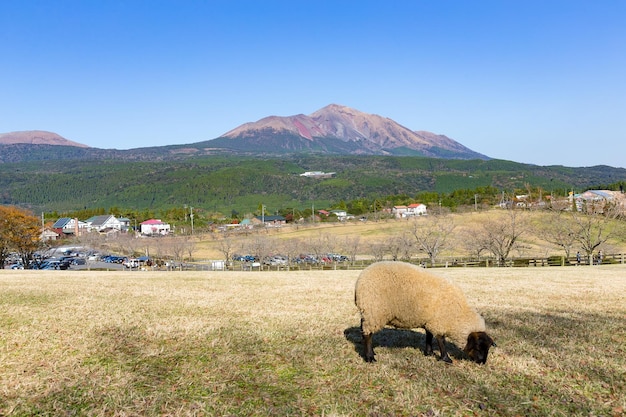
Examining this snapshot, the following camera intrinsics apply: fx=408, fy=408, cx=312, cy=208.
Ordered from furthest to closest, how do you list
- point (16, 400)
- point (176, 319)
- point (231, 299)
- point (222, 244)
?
point (222, 244) < point (231, 299) < point (176, 319) < point (16, 400)

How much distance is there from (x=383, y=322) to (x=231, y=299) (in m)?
9.06

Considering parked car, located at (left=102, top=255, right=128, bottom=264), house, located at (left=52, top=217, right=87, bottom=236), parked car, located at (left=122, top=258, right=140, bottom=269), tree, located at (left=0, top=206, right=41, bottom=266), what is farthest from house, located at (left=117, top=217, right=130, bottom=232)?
tree, located at (left=0, top=206, right=41, bottom=266)

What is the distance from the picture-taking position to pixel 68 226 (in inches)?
5502

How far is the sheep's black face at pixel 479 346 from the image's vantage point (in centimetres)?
858

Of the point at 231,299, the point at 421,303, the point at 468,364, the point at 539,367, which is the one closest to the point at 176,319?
the point at 231,299

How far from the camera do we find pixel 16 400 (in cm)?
666

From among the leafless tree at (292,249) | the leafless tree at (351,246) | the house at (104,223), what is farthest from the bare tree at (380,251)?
the house at (104,223)

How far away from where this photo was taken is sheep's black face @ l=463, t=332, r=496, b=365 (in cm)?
858

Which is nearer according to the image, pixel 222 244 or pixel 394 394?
pixel 394 394

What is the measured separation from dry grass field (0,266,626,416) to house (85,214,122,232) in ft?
461

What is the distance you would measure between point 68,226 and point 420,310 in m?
157

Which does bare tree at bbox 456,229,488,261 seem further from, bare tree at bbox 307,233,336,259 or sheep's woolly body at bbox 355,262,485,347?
sheep's woolly body at bbox 355,262,485,347

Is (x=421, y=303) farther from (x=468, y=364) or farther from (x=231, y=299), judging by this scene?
(x=231, y=299)

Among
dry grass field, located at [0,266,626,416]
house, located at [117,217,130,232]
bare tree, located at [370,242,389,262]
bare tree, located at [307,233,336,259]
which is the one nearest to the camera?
dry grass field, located at [0,266,626,416]
